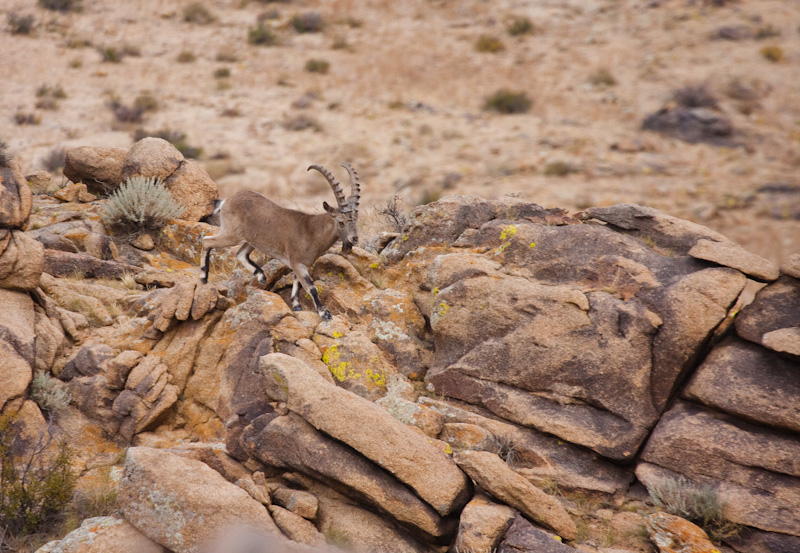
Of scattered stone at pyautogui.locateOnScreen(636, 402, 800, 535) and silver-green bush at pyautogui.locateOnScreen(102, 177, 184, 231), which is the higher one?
silver-green bush at pyautogui.locateOnScreen(102, 177, 184, 231)

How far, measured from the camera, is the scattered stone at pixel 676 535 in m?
4.93

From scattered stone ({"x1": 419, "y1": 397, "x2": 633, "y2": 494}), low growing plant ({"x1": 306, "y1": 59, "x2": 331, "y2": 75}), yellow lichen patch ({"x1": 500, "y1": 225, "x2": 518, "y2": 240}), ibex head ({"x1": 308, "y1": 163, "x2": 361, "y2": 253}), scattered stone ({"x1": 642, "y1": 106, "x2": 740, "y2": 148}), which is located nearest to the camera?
scattered stone ({"x1": 419, "y1": 397, "x2": 633, "y2": 494})

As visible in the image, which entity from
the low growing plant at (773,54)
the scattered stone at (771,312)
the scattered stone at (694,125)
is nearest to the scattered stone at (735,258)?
the scattered stone at (771,312)

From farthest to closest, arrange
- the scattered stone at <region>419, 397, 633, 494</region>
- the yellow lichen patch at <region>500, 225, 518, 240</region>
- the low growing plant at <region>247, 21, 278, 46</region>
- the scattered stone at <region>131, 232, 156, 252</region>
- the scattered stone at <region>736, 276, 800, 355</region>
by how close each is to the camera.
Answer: the low growing plant at <region>247, 21, 278, 46</region>, the scattered stone at <region>131, 232, 156, 252</region>, the yellow lichen patch at <region>500, 225, 518, 240</region>, the scattered stone at <region>736, 276, 800, 355</region>, the scattered stone at <region>419, 397, 633, 494</region>

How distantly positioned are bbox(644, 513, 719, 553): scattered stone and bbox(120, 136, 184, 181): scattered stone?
10813 mm

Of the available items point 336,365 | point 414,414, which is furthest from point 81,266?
point 414,414

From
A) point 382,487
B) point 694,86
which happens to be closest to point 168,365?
point 382,487

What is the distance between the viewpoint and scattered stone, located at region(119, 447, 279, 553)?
15.9 feet

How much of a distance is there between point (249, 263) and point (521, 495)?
5999 millimetres

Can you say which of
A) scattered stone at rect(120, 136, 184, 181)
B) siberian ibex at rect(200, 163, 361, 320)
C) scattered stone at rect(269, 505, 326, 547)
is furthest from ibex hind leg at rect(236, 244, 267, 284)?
scattered stone at rect(269, 505, 326, 547)

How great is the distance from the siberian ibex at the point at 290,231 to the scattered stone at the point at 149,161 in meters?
2.93

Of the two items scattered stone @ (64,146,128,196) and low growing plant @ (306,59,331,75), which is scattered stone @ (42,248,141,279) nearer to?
scattered stone @ (64,146,128,196)

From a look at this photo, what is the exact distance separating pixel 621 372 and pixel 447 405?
2010mm

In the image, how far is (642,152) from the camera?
24703mm
